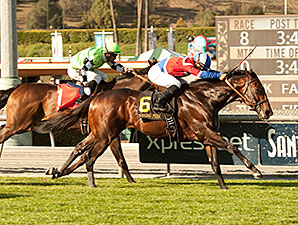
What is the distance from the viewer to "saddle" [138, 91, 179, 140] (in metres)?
8.89

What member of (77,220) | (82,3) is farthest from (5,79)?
(82,3)

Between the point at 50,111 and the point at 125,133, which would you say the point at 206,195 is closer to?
the point at 50,111

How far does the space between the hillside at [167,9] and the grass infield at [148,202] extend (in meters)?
64.3

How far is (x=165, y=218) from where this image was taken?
6590mm

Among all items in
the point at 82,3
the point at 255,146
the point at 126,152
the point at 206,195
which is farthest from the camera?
the point at 82,3

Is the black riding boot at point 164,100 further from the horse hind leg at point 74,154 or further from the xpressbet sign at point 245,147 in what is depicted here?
the xpressbet sign at point 245,147

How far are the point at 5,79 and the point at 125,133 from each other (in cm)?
280

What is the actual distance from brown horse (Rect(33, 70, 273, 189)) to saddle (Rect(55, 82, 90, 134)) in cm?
97

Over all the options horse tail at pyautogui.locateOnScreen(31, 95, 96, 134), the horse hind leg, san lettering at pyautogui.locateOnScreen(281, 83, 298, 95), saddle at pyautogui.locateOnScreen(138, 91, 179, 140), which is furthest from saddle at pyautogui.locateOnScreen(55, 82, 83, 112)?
san lettering at pyautogui.locateOnScreen(281, 83, 298, 95)

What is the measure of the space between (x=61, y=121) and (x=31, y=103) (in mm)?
836

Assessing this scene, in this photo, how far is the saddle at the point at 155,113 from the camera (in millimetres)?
8891

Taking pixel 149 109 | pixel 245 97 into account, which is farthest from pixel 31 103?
pixel 245 97

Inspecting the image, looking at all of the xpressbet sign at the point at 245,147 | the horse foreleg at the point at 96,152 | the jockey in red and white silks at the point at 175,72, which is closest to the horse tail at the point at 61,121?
the horse foreleg at the point at 96,152

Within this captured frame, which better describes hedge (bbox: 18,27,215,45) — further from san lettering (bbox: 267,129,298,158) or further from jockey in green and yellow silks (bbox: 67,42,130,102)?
san lettering (bbox: 267,129,298,158)
